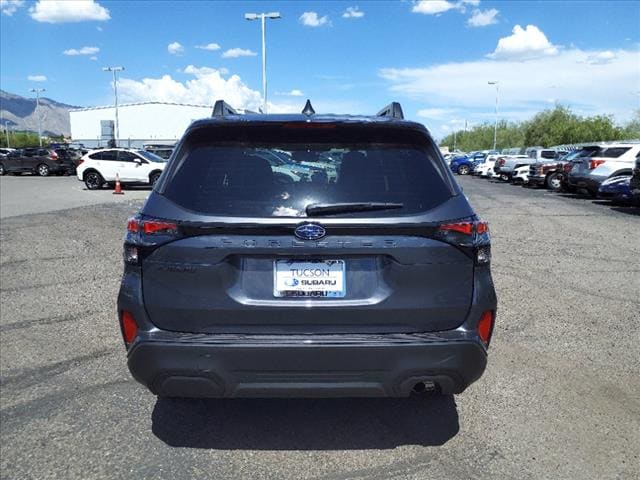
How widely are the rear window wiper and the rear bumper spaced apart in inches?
24.0

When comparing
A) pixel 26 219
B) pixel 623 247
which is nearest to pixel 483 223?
pixel 623 247

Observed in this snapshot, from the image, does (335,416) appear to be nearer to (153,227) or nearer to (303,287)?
→ (303,287)

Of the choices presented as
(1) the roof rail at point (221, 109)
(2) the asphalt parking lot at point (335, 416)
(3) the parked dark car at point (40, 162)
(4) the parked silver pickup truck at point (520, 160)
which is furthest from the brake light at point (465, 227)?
Answer: (3) the parked dark car at point (40, 162)

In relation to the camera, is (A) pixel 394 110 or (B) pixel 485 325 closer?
(B) pixel 485 325

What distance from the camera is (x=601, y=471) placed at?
2.88m

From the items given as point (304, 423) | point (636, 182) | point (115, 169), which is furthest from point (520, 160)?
point (304, 423)

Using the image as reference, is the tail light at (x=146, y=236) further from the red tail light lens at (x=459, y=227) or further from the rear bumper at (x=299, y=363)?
the red tail light lens at (x=459, y=227)

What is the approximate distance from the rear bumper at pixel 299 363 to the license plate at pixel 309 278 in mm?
219

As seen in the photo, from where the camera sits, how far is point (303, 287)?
2.66 m

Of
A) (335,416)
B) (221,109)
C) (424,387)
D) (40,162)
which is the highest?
(221,109)

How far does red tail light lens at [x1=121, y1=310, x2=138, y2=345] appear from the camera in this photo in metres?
2.74

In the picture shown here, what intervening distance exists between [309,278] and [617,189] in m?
16.6

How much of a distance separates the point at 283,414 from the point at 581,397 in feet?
6.65

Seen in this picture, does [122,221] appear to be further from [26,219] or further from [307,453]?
[307,453]
